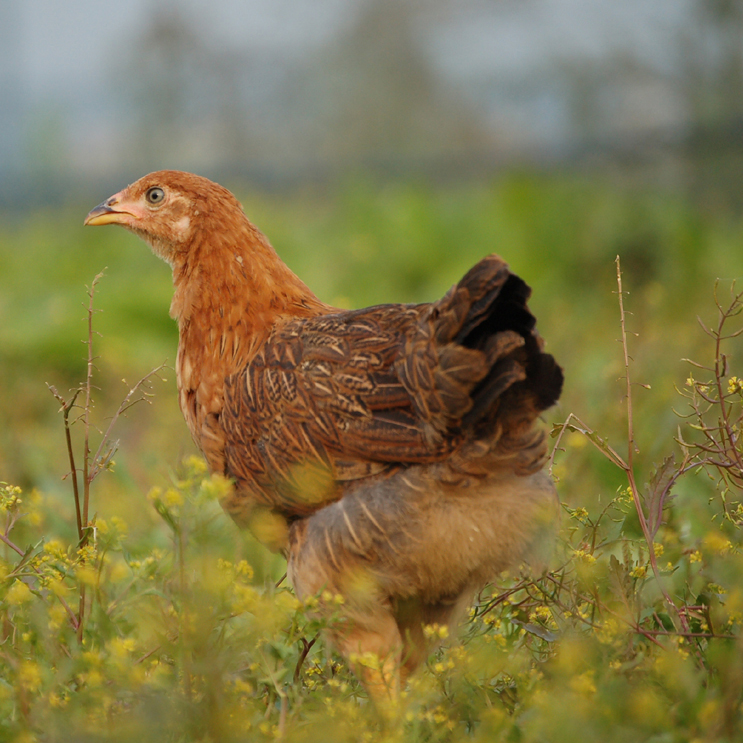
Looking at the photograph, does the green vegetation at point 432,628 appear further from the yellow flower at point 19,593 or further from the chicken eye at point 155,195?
the chicken eye at point 155,195

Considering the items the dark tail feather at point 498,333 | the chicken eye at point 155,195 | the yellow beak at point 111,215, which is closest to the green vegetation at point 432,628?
the dark tail feather at point 498,333

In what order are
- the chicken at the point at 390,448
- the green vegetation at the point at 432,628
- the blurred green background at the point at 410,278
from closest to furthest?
the green vegetation at the point at 432,628 < the chicken at the point at 390,448 < the blurred green background at the point at 410,278

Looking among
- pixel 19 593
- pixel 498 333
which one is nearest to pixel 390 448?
pixel 498 333

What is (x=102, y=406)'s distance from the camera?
6086mm

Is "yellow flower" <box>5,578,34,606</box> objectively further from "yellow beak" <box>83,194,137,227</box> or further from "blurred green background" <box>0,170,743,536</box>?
"blurred green background" <box>0,170,743,536</box>

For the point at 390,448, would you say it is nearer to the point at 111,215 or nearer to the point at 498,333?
the point at 498,333

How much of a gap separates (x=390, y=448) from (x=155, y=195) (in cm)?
139

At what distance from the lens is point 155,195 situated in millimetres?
3193

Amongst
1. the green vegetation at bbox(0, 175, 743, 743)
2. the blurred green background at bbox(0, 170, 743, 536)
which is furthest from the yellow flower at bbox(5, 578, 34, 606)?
the blurred green background at bbox(0, 170, 743, 536)

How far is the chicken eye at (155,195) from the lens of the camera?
3.19 m

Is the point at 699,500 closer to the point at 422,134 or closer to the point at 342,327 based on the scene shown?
the point at 342,327

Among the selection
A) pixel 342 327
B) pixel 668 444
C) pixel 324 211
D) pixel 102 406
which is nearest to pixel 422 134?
pixel 324 211

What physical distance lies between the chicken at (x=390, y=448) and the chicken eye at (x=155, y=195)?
1.89ft

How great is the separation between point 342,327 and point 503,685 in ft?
3.63
